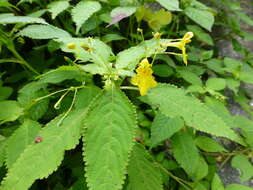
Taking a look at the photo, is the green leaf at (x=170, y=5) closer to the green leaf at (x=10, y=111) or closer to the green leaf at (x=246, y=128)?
the green leaf at (x=246, y=128)

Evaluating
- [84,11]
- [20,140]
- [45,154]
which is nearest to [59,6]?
[84,11]

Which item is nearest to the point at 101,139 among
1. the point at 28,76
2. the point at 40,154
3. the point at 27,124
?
the point at 40,154

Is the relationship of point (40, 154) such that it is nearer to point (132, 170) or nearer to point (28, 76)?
point (132, 170)

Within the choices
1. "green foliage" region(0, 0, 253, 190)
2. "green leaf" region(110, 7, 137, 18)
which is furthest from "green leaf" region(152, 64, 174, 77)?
"green leaf" region(110, 7, 137, 18)

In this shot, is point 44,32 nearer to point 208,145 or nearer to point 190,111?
point 190,111

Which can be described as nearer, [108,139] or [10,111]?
[108,139]

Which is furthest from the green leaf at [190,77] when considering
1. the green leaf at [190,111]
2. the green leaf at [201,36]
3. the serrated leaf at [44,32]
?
the serrated leaf at [44,32]
